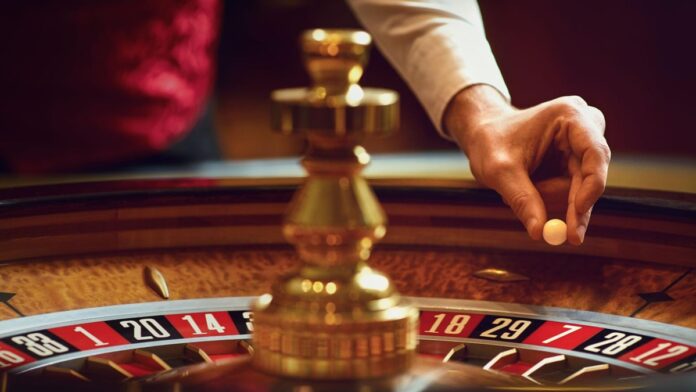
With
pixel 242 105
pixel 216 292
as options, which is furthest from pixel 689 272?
pixel 242 105

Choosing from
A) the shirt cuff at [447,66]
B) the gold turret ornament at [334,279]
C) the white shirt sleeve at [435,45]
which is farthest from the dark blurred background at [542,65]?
the gold turret ornament at [334,279]

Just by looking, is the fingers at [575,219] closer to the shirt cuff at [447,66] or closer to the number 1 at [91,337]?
the shirt cuff at [447,66]

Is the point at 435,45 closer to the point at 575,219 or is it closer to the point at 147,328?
the point at 575,219

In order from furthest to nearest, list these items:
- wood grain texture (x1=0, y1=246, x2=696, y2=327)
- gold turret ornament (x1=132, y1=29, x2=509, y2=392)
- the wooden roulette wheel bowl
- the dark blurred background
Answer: the dark blurred background
wood grain texture (x1=0, y1=246, x2=696, y2=327)
the wooden roulette wheel bowl
gold turret ornament (x1=132, y1=29, x2=509, y2=392)

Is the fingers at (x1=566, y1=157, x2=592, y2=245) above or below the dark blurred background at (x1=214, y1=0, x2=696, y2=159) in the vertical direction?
below

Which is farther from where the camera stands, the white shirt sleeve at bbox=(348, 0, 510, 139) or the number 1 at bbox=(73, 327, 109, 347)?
the white shirt sleeve at bbox=(348, 0, 510, 139)

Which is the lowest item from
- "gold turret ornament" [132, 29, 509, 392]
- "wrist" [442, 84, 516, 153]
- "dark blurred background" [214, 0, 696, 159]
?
"gold turret ornament" [132, 29, 509, 392]

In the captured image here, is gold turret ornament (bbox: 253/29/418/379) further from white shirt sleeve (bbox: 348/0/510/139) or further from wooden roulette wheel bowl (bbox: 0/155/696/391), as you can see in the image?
white shirt sleeve (bbox: 348/0/510/139)

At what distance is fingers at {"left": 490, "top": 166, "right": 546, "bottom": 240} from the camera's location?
1.10m

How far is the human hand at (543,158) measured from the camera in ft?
3.63

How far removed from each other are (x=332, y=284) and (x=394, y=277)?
51 centimetres

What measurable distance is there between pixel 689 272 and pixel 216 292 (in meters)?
0.51

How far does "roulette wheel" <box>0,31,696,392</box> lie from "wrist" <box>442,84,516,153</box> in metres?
0.08

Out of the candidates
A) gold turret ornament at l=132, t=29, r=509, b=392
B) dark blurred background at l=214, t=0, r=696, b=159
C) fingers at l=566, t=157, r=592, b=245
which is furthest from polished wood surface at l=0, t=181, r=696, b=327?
dark blurred background at l=214, t=0, r=696, b=159
